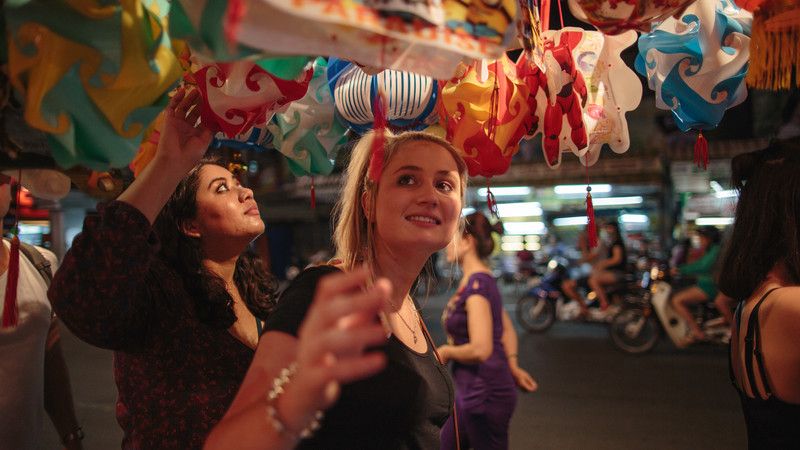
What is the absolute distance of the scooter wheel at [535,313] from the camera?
841 cm

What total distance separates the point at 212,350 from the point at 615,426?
3.80 meters

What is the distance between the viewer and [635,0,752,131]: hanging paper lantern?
1.61m

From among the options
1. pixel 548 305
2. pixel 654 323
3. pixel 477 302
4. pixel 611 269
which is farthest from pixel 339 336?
pixel 548 305

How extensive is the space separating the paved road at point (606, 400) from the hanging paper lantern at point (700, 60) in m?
1.65

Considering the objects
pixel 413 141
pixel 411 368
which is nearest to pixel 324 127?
pixel 413 141

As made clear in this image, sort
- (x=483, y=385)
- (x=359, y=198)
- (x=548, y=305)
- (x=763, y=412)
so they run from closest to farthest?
(x=763, y=412) < (x=359, y=198) < (x=483, y=385) < (x=548, y=305)

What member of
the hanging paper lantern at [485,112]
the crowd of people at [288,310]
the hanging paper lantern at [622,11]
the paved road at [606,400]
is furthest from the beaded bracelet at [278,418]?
the paved road at [606,400]

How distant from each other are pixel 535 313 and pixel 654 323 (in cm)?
179

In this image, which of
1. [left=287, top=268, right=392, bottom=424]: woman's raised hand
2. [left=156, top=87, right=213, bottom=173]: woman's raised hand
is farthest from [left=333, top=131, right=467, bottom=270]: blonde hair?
[left=287, top=268, right=392, bottom=424]: woman's raised hand

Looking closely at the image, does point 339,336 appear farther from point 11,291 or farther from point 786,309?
point 786,309

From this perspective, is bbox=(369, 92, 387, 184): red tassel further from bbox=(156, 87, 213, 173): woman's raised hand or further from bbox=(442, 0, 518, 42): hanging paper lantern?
bbox=(156, 87, 213, 173): woman's raised hand

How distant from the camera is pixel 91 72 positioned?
880mm

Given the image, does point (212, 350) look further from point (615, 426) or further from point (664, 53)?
point (615, 426)

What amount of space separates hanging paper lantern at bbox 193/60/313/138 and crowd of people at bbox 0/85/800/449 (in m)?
0.04
